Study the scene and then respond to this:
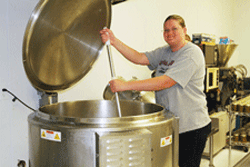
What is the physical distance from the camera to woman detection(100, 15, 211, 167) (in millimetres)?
1696

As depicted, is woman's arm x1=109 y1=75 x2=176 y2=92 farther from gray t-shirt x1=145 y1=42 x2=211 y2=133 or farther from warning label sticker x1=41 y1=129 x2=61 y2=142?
warning label sticker x1=41 y1=129 x2=61 y2=142

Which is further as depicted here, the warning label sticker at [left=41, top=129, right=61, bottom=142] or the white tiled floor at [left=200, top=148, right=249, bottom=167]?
the white tiled floor at [left=200, top=148, right=249, bottom=167]

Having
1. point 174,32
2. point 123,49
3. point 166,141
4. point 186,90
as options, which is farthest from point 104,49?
point 166,141

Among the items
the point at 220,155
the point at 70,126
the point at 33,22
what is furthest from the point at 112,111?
the point at 220,155

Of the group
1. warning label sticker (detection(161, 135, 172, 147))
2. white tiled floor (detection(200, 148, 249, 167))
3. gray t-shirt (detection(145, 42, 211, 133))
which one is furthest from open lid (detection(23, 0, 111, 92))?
white tiled floor (detection(200, 148, 249, 167))

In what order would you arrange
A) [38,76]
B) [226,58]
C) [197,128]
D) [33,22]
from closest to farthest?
1. [33,22]
2. [38,76]
3. [197,128]
4. [226,58]

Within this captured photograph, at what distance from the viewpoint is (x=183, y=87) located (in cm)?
171

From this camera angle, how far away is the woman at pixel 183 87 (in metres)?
1.70

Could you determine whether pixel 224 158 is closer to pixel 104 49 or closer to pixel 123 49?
pixel 104 49

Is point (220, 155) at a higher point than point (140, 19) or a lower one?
lower

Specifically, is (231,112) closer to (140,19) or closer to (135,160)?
(140,19)

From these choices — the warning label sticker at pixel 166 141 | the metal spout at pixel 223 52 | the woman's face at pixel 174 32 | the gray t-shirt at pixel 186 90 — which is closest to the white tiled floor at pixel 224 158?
the metal spout at pixel 223 52

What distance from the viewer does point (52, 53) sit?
161cm

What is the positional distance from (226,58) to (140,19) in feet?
6.37
